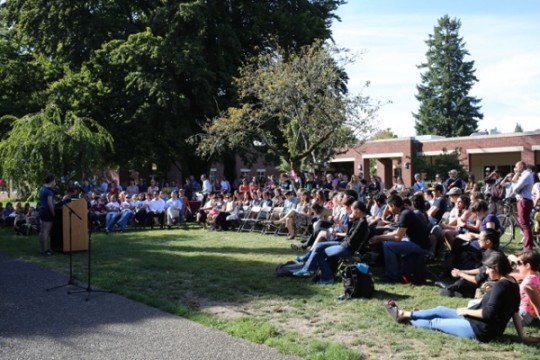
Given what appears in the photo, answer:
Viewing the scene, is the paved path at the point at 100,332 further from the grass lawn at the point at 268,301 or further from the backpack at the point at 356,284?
the backpack at the point at 356,284

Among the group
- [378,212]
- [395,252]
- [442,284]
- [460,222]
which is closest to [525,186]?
[460,222]

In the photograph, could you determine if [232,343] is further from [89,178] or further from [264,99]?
[264,99]

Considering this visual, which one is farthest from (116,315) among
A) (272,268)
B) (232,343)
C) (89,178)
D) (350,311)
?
(89,178)

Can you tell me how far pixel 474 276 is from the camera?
24.4ft

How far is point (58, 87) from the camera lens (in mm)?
25938

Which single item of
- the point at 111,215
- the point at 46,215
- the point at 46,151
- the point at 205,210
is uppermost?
the point at 46,151

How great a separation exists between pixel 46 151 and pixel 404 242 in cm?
1140

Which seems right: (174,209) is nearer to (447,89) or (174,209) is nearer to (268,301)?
(268,301)

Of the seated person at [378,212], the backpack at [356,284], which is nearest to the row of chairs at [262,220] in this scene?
the seated person at [378,212]

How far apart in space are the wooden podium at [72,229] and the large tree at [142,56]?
12890 mm

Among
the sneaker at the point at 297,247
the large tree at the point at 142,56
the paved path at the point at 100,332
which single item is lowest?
the paved path at the point at 100,332

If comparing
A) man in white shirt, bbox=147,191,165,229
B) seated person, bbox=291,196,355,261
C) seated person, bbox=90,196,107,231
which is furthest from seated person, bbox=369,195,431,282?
seated person, bbox=90,196,107,231

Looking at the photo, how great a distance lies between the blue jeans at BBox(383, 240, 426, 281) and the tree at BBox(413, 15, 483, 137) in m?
60.9

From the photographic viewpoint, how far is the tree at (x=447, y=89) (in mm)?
66750
